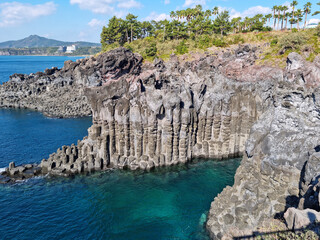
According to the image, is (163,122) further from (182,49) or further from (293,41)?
(182,49)

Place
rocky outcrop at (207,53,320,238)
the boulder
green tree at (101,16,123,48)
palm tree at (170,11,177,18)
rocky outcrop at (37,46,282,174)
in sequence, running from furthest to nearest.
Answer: palm tree at (170,11,177,18) < green tree at (101,16,123,48) < rocky outcrop at (37,46,282,174) < rocky outcrop at (207,53,320,238) < the boulder

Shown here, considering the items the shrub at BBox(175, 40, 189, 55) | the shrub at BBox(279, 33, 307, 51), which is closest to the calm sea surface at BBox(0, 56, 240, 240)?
the shrub at BBox(279, 33, 307, 51)

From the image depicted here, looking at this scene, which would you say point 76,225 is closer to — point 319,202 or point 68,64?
point 319,202

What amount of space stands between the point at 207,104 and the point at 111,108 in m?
14.9

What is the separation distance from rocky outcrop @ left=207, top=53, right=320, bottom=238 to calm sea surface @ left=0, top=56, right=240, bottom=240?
4093 millimetres

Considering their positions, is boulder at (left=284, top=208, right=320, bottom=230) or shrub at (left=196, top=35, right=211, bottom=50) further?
shrub at (left=196, top=35, right=211, bottom=50)

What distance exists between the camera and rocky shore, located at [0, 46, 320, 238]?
21984 millimetres

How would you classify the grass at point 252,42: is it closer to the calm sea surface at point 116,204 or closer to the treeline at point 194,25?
the treeline at point 194,25

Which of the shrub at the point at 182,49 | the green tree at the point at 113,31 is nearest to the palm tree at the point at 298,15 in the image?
the shrub at the point at 182,49

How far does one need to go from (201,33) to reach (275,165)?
9868cm

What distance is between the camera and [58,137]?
54750 mm

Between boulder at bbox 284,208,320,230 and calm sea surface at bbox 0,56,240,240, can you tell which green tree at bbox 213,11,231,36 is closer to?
calm sea surface at bbox 0,56,240,240

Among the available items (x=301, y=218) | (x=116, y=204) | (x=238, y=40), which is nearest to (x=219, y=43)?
(x=238, y=40)

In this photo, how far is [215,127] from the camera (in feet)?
132
